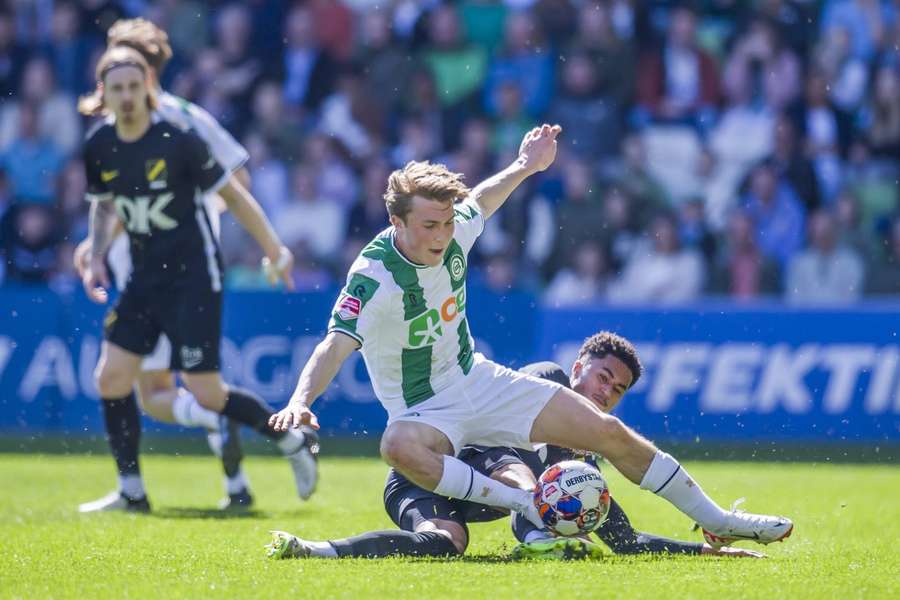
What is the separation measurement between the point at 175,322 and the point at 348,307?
2674 millimetres

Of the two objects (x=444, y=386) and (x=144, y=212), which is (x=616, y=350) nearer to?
(x=444, y=386)

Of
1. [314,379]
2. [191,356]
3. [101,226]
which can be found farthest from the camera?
[101,226]

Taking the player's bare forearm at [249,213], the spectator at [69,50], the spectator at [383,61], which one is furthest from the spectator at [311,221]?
the player's bare forearm at [249,213]

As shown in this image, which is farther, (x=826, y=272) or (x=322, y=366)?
(x=826, y=272)

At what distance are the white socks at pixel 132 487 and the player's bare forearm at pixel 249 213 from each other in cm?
156

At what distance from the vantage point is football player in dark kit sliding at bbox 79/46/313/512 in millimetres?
8656

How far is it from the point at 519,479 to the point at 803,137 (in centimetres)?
944

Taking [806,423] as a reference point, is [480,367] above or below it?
above

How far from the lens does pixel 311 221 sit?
50.2ft

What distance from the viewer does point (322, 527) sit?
7871 millimetres

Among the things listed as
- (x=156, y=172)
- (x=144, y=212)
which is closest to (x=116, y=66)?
(x=156, y=172)

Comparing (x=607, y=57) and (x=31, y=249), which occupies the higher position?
(x=607, y=57)

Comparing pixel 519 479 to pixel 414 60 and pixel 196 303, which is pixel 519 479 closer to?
pixel 196 303

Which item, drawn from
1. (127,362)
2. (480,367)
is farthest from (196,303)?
(480,367)
